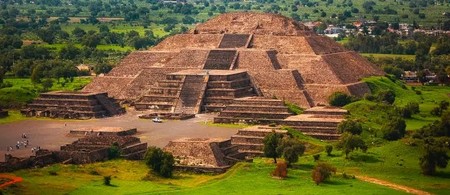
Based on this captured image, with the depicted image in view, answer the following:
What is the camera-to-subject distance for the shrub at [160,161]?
225 ft

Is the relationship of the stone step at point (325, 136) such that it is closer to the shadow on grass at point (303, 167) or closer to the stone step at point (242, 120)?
the stone step at point (242, 120)

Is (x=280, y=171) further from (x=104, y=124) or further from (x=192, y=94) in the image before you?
(x=192, y=94)

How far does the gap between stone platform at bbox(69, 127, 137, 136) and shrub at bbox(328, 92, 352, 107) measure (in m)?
19.1

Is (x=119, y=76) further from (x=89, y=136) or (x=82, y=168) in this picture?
(x=82, y=168)

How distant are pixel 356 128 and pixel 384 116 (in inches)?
442

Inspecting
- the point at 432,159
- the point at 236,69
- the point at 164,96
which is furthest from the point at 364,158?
the point at 236,69

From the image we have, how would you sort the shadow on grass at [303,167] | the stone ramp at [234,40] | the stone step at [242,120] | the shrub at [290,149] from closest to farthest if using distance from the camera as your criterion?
1. the shadow on grass at [303,167]
2. the shrub at [290,149]
3. the stone step at [242,120]
4. the stone ramp at [234,40]

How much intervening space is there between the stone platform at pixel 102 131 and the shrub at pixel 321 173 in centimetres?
1977

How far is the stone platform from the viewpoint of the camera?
81.1 metres

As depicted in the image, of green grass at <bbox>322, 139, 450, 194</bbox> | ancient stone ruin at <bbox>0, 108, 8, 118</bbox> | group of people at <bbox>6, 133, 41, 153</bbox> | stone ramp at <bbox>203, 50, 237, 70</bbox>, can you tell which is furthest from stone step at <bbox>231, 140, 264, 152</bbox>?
stone ramp at <bbox>203, 50, 237, 70</bbox>

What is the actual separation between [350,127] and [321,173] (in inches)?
584

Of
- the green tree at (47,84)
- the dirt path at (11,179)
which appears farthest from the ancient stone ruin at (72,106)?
the dirt path at (11,179)

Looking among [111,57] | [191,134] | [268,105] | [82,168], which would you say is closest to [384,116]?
[268,105]

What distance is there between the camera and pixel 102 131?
81750 millimetres
